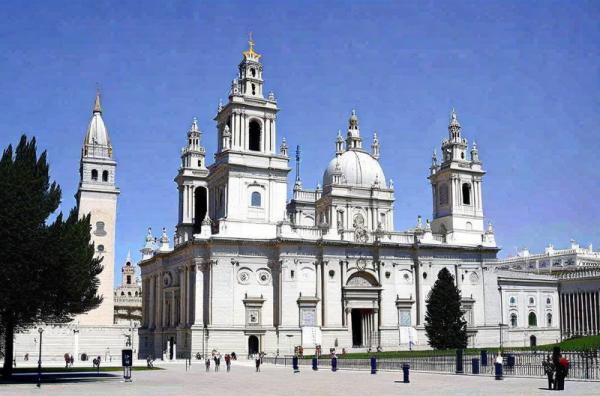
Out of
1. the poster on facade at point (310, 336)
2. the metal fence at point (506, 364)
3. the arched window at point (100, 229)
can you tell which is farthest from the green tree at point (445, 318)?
the arched window at point (100, 229)

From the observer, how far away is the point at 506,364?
4662cm

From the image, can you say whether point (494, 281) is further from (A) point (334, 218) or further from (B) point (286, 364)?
(B) point (286, 364)

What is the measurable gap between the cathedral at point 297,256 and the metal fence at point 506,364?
674 inches

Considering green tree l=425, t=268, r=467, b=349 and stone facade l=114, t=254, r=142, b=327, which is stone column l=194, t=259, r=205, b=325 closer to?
green tree l=425, t=268, r=467, b=349

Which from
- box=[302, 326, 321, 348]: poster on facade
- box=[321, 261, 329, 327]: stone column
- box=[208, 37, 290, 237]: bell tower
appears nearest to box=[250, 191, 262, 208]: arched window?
box=[208, 37, 290, 237]: bell tower

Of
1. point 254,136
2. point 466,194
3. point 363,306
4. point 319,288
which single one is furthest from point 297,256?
point 466,194

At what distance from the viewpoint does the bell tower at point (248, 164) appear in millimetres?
77375

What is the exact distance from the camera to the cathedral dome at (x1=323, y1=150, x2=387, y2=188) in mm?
92750

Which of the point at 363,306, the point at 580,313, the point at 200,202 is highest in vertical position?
the point at 200,202

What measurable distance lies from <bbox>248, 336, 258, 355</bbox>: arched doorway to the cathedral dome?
2336 centimetres

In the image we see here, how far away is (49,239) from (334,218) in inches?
1803

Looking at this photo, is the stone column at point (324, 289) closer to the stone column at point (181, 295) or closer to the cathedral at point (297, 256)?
the cathedral at point (297, 256)

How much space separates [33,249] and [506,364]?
27892 millimetres

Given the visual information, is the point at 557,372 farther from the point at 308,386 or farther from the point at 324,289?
the point at 324,289
